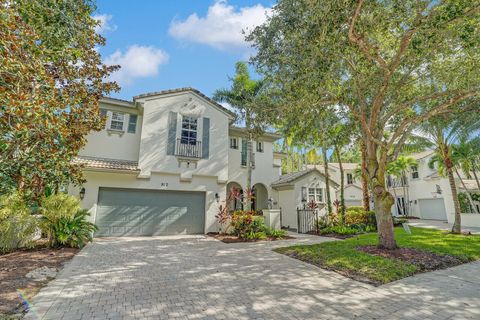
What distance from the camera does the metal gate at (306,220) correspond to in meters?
16.0

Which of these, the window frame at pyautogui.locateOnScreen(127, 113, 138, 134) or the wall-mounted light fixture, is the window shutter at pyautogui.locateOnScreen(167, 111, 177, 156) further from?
the wall-mounted light fixture

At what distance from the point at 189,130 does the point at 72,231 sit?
27.1ft

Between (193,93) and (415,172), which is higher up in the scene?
(193,93)

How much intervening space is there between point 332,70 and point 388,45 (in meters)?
2.53

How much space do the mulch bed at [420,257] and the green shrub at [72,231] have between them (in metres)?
11.2

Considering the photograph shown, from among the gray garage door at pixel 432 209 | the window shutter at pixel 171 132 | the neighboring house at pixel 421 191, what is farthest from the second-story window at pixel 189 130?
the gray garage door at pixel 432 209

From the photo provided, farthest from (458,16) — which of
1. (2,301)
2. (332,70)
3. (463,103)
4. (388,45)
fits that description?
(2,301)

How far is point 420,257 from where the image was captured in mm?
7688

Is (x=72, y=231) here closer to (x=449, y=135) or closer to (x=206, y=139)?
(x=206, y=139)

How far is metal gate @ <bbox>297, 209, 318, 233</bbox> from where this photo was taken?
16.0 metres

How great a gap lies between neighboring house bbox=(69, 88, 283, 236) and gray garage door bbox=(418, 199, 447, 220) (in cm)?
2657

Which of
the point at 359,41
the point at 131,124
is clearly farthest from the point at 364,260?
the point at 131,124

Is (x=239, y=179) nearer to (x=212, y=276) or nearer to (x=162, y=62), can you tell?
(x=162, y=62)

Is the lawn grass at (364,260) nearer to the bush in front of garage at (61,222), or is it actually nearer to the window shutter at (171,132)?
the bush in front of garage at (61,222)
